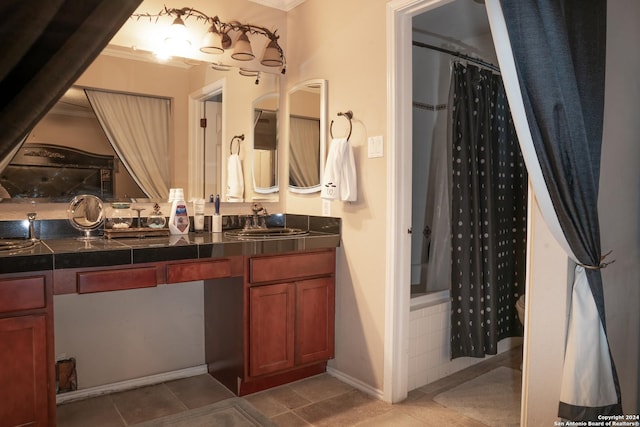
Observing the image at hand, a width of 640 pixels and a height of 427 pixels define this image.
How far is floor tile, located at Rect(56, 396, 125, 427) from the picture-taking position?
2.09 m

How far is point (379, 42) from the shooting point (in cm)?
234

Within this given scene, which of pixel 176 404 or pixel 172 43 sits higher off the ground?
pixel 172 43

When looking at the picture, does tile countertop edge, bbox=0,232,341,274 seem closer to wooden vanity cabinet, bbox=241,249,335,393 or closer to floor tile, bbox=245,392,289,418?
wooden vanity cabinet, bbox=241,249,335,393

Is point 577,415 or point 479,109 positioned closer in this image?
point 577,415

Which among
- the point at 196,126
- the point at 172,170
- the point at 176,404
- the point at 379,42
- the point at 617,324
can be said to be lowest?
the point at 176,404

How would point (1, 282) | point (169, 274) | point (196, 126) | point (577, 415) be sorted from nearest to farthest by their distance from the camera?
point (577, 415) < point (1, 282) < point (169, 274) < point (196, 126)

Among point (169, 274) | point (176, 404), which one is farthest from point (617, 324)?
point (176, 404)

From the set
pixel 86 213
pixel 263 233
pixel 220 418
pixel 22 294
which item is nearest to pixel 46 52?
pixel 220 418

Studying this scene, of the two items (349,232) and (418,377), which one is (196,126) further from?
(418,377)

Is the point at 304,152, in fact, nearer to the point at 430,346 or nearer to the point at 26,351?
the point at 430,346

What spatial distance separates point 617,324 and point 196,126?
7.93 ft

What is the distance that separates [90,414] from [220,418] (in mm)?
1481

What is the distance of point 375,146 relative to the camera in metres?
2.37

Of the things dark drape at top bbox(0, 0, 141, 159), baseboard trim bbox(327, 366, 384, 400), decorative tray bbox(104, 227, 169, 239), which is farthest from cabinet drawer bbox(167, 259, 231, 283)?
A: dark drape at top bbox(0, 0, 141, 159)
